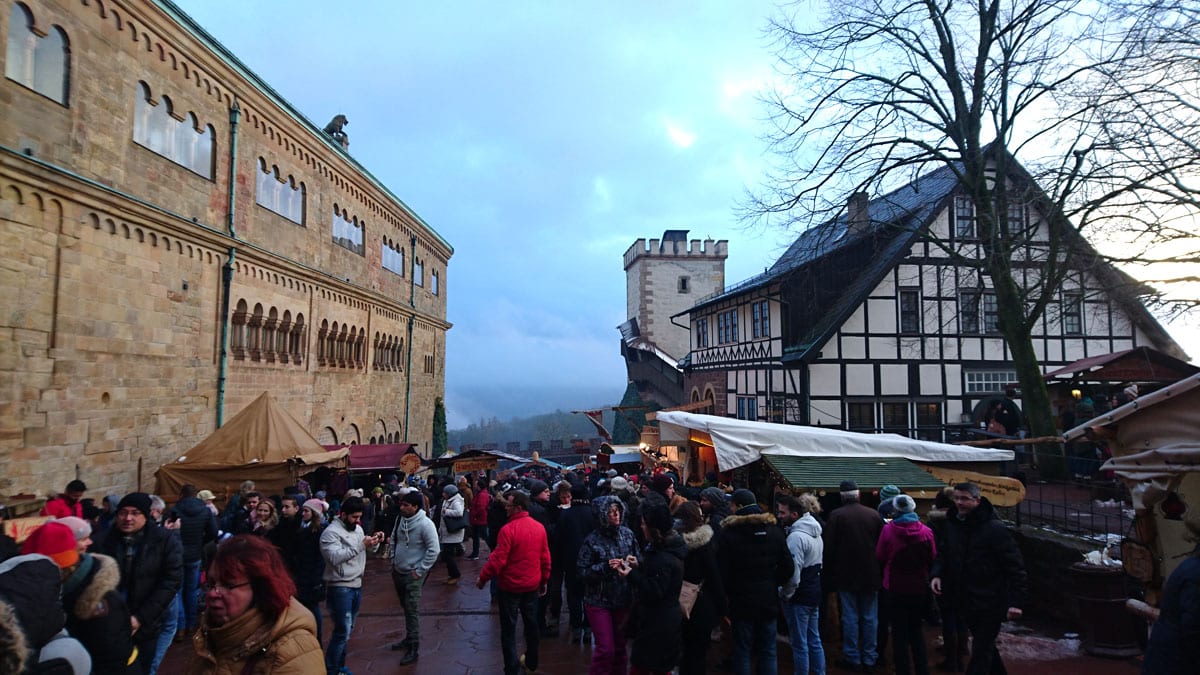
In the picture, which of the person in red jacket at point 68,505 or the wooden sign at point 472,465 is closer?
the person in red jacket at point 68,505

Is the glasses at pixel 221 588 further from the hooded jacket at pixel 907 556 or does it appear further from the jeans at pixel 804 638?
the hooded jacket at pixel 907 556

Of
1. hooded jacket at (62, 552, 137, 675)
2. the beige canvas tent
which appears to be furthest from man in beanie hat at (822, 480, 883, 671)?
the beige canvas tent

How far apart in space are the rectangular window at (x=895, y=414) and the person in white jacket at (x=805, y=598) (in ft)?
51.3

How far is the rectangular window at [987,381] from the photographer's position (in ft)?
66.2

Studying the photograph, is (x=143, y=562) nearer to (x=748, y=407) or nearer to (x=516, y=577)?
(x=516, y=577)

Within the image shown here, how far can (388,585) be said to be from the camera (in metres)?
9.73

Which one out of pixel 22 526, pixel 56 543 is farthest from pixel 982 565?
pixel 22 526

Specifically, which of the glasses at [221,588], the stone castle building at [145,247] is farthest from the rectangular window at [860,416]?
the glasses at [221,588]

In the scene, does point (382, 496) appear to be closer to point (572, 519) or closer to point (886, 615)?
point (572, 519)

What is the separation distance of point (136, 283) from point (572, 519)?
10.1 metres

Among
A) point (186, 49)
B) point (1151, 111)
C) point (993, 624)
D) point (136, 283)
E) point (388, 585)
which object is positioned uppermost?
point (186, 49)

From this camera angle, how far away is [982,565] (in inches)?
192

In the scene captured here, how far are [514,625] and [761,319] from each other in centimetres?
1826

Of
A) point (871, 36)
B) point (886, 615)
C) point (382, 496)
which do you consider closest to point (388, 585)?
point (382, 496)
